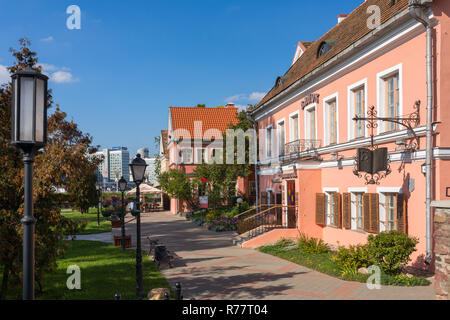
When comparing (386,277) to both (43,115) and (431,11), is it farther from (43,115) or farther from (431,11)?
(43,115)

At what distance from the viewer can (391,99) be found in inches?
484

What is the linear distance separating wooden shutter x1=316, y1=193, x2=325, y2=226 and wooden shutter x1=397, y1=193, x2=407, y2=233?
4.81 metres

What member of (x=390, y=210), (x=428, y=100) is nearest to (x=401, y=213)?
(x=390, y=210)

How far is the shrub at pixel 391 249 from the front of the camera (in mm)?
10188

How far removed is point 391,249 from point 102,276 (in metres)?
7.83

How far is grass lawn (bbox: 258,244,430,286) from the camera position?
10031mm

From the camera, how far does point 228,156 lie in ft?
96.0

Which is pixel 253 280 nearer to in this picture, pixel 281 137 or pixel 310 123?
pixel 310 123

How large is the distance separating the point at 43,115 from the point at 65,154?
4.32 metres

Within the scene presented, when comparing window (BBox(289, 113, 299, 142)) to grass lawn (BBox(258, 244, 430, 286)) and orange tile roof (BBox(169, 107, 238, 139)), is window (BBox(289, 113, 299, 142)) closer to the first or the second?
grass lawn (BBox(258, 244, 430, 286))

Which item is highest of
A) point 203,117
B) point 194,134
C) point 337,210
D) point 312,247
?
point 203,117

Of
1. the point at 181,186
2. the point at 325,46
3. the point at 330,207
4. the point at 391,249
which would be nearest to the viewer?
the point at 391,249
